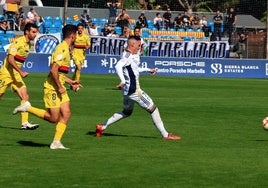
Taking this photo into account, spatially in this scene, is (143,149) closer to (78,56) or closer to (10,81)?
(10,81)

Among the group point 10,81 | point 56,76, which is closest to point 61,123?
point 56,76

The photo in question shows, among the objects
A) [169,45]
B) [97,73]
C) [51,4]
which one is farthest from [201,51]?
[51,4]

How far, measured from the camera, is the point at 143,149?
14.2 m

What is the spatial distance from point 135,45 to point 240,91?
1638 cm

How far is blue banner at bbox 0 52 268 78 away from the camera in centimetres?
3972

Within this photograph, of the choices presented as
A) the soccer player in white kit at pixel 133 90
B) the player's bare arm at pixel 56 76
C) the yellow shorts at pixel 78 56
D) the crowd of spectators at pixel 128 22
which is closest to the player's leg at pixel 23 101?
the soccer player in white kit at pixel 133 90

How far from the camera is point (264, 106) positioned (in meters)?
24.9

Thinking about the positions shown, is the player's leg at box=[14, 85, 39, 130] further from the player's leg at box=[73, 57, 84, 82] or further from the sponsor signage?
the sponsor signage

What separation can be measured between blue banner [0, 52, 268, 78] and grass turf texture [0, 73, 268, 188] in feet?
45.1

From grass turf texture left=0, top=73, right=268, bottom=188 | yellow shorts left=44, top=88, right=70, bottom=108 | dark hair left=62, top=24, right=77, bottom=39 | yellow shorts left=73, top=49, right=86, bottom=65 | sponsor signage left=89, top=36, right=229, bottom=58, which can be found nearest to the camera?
grass turf texture left=0, top=73, right=268, bottom=188

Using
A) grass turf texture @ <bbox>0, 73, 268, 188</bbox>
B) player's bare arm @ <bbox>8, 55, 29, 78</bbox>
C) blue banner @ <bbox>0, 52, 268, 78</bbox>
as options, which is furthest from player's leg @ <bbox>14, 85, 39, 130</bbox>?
blue banner @ <bbox>0, 52, 268, 78</bbox>

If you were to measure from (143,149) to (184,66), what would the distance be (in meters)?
27.8

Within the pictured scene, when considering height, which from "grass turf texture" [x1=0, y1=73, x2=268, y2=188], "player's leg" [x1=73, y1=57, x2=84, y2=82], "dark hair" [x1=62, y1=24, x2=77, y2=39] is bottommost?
"player's leg" [x1=73, y1=57, x2=84, y2=82]

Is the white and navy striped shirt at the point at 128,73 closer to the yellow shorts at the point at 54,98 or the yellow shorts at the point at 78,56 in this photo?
the yellow shorts at the point at 54,98
